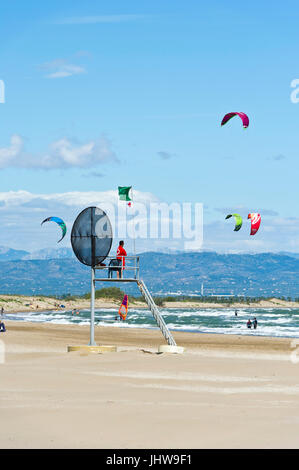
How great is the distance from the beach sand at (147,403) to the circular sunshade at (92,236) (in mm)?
4273

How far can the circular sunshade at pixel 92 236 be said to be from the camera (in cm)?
2425

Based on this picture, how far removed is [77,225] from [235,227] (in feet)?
69.4

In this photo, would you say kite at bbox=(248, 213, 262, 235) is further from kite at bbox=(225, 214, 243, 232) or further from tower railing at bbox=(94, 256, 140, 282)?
tower railing at bbox=(94, 256, 140, 282)

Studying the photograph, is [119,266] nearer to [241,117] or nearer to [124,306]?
[241,117]

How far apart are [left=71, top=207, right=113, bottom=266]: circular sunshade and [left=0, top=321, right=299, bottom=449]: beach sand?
168 inches

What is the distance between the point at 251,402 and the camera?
13148mm

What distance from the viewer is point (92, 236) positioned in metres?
24.3

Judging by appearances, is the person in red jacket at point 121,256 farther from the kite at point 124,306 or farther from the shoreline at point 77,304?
the shoreline at point 77,304

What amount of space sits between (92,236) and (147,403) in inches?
466

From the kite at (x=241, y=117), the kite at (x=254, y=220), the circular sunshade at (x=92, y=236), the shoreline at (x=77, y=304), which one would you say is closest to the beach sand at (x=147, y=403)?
the circular sunshade at (x=92, y=236)

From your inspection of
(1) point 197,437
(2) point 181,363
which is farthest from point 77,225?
(1) point 197,437

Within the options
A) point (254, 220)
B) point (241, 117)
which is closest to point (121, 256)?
point (241, 117)
